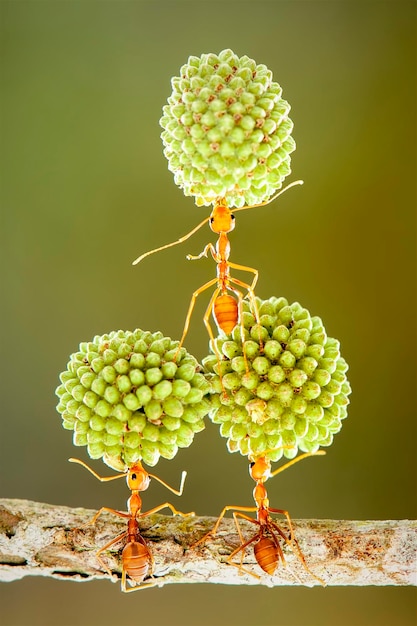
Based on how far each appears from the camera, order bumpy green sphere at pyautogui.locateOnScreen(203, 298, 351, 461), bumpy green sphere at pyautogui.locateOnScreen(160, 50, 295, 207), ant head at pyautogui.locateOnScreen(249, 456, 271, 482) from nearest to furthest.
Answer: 1. bumpy green sphere at pyautogui.locateOnScreen(160, 50, 295, 207)
2. bumpy green sphere at pyautogui.locateOnScreen(203, 298, 351, 461)
3. ant head at pyautogui.locateOnScreen(249, 456, 271, 482)

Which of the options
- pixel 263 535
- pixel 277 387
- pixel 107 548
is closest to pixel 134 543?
pixel 107 548

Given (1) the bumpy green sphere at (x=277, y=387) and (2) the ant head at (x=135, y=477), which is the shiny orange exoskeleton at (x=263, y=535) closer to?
(1) the bumpy green sphere at (x=277, y=387)

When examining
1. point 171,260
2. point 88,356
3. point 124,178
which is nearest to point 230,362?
point 88,356

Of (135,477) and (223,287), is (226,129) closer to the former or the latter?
(223,287)

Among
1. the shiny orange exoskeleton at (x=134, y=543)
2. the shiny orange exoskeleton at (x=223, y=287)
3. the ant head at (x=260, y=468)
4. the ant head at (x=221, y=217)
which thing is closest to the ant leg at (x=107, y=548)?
the shiny orange exoskeleton at (x=134, y=543)

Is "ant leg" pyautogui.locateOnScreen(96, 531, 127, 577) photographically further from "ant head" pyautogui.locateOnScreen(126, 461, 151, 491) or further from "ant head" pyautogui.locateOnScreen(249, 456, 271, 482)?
"ant head" pyautogui.locateOnScreen(249, 456, 271, 482)

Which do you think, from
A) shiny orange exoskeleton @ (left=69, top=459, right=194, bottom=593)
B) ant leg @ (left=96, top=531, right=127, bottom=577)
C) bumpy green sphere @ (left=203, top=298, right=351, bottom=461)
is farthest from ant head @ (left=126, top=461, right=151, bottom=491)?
bumpy green sphere @ (left=203, top=298, right=351, bottom=461)
